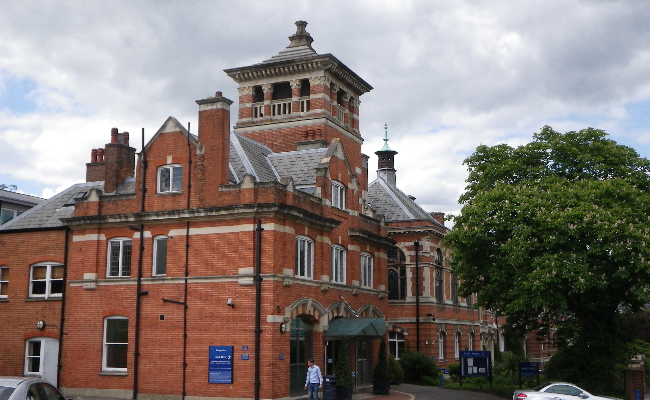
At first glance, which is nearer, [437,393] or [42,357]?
[42,357]

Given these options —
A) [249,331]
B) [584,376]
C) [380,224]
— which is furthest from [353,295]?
[584,376]

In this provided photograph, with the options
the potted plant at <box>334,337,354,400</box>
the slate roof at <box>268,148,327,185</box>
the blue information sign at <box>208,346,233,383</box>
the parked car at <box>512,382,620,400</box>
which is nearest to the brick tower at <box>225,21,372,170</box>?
the slate roof at <box>268,148,327,185</box>

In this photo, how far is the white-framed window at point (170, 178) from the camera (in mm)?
30500

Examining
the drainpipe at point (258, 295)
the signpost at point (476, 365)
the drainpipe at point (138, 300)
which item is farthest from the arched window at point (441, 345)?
the drainpipe at point (138, 300)

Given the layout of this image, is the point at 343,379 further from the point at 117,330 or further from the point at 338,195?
the point at 117,330

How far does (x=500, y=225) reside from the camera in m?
30.0

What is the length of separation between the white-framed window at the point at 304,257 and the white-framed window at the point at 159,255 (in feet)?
18.2

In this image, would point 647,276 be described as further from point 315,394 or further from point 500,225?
point 315,394

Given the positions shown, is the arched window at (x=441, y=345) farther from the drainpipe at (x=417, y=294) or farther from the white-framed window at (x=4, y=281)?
the white-framed window at (x=4, y=281)

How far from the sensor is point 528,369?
112 ft

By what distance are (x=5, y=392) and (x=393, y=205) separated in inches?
1505

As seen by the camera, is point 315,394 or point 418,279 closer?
point 315,394

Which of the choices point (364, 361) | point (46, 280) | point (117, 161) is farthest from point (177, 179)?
point (364, 361)

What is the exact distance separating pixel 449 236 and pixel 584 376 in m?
9.07
